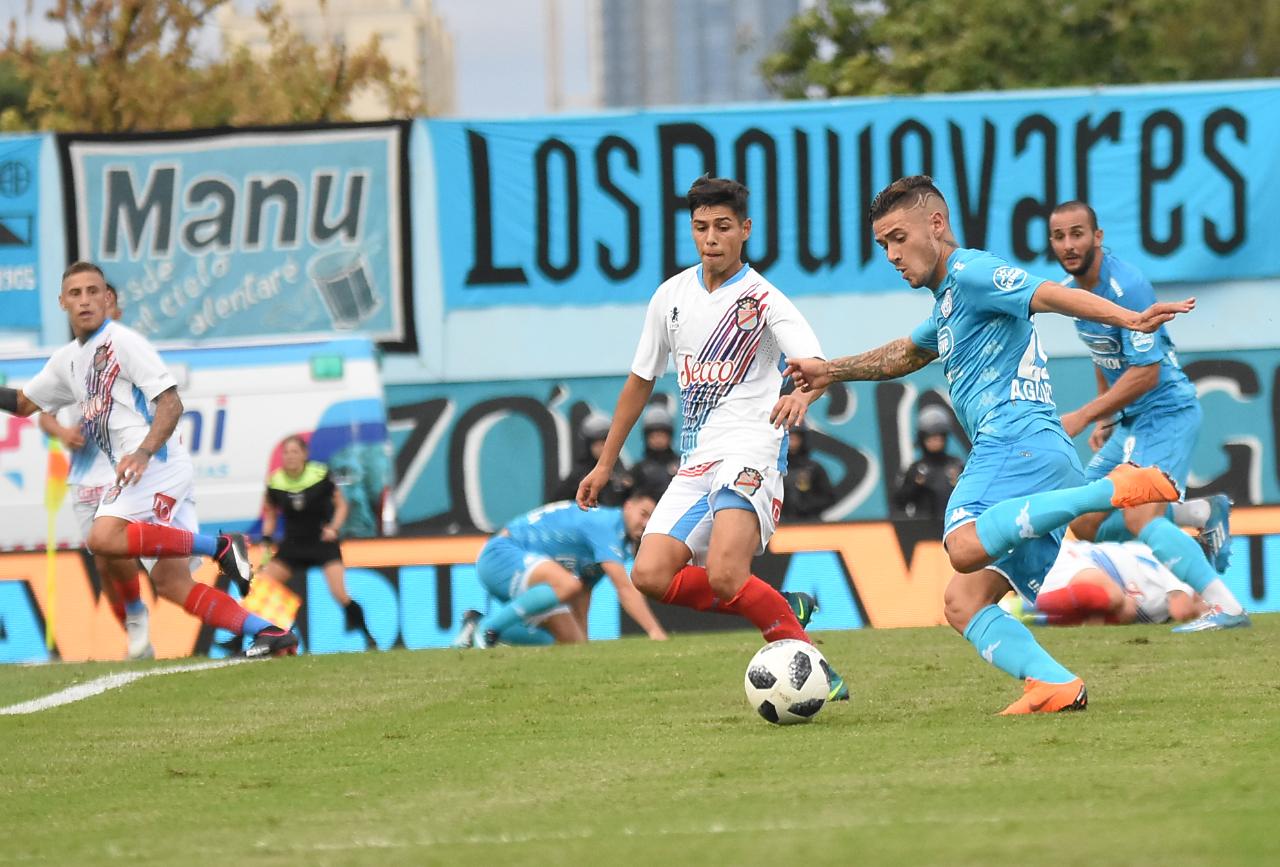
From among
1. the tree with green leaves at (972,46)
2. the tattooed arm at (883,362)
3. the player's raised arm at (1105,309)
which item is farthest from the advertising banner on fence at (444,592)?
the tree with green leaves at (972,46)

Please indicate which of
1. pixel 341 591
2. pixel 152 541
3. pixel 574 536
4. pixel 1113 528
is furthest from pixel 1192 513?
pixel 152 541

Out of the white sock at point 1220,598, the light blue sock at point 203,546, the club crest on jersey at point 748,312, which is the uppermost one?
the club crest on jersey at point 748,312

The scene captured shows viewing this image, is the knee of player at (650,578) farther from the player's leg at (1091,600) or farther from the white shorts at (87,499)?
the player's leg at (1091,600)

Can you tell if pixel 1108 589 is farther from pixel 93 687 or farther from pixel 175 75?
pixel 175 75

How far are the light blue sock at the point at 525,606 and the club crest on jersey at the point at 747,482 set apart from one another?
495 cm

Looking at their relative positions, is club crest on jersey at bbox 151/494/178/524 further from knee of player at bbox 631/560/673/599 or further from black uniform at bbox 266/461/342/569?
knee of player at bbox 631/560/673/599

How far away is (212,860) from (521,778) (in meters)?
1.60

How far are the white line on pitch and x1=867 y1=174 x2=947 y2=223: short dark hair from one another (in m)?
4.90

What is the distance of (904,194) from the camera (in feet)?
25.5

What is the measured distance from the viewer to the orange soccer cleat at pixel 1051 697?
7777 millimetres

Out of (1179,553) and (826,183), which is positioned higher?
(826,183)

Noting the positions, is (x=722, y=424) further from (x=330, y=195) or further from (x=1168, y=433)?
(x=330, y=195)

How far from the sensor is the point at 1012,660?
7.77m

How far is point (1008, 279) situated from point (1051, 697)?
1584 mm
